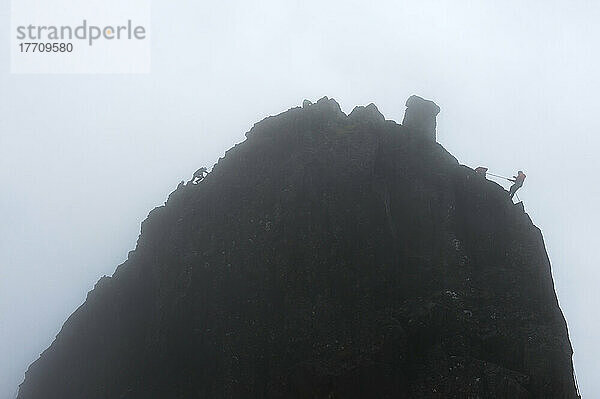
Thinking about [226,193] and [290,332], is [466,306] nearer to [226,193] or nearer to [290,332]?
[290,332]

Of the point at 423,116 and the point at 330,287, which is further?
the point at 423,116

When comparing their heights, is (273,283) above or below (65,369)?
above

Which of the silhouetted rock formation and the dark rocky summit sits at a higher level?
the silhouetted rock formation

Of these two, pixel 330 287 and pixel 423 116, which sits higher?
pixel 423 116

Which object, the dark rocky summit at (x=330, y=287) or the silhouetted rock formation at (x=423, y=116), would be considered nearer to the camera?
the dark rocky summit at (x=330, y=287)

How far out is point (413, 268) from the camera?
3647 centimetres

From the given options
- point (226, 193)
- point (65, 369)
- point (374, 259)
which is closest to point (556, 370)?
point (374, 259)

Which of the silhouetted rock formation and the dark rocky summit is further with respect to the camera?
the silhouetted rock formation

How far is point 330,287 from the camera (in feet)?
118

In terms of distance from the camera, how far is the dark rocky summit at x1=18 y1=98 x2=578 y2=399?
3275 cm

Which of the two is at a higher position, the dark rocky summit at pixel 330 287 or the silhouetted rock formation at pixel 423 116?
the silhouetted rock formation at pixel 423 116

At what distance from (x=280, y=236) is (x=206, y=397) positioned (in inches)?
445

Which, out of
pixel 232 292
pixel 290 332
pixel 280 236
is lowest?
pixel 290 332

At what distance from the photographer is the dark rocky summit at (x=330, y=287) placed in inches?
1289
